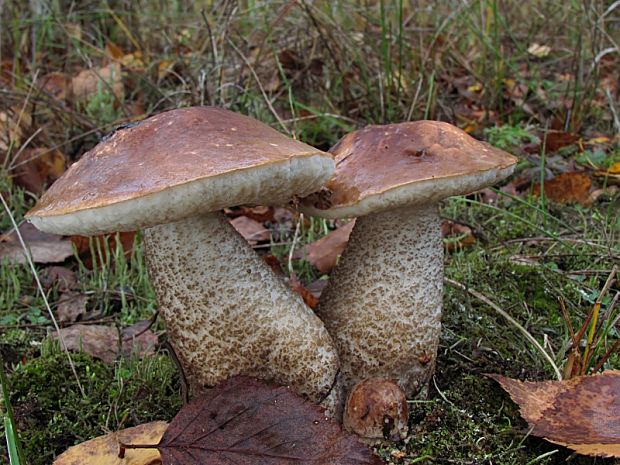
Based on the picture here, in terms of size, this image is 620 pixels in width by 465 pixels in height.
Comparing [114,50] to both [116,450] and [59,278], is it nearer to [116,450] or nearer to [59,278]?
[59,278]

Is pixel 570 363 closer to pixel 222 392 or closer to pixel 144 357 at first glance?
pixel 222 392

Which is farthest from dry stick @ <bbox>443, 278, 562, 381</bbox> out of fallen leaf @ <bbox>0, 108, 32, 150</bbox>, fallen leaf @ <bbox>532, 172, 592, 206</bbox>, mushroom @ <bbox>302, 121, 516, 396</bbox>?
fallen leaf @ <bbox>0, 108, 32, 150</bbox>

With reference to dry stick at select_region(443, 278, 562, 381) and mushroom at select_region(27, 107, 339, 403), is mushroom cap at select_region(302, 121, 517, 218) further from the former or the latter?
dry stick at select_region(443, 278, 562, 381)

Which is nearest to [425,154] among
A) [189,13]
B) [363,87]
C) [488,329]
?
[488,329]

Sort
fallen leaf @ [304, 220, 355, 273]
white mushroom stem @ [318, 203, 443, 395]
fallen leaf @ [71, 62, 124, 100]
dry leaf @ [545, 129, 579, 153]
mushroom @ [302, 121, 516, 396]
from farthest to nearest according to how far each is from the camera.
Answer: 1. fallen leaf @ [71, 62, 124, 100]
2. dry leaf @ [545, 129, 579, 153]
3. fallen leaf @ [304, 220, 355, 273]
4. white mushroom stem @ [318, 203, 443, 395]
5. mushroom @ [302, 121, 516, 396]

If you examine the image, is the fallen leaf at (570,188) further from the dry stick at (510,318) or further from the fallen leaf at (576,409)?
the fallen leaf at (576,409)
